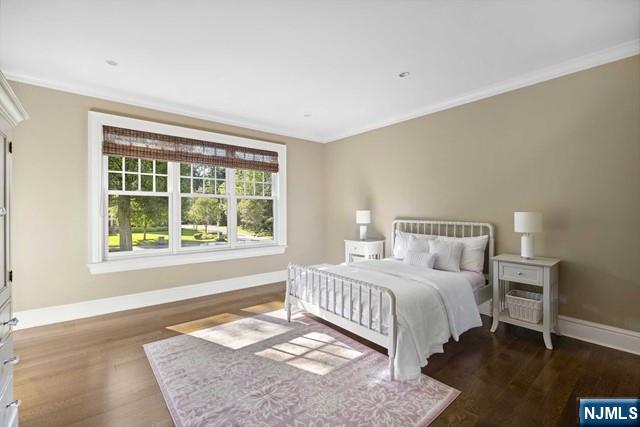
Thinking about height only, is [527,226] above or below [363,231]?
above

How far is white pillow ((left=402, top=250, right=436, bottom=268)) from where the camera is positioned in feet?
11.6

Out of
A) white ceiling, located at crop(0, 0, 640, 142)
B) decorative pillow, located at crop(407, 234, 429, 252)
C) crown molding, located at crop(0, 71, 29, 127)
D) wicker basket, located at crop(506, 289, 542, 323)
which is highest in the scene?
white ceiling, located at crop(0, 0, 640, 142)

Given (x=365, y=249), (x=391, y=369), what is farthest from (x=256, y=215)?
(x=391, y=369)

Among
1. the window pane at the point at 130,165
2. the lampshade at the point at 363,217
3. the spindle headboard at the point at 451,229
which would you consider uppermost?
the window pane at the point at 130,165

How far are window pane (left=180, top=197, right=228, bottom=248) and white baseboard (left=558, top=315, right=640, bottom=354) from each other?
15.5 feet

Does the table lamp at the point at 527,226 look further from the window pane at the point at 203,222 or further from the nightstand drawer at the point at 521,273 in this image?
the window pane at the point at 203,222

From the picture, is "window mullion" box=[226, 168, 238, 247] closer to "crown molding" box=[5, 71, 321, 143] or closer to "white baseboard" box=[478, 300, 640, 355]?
"crown molding" box=[5, 71, 321, 143]

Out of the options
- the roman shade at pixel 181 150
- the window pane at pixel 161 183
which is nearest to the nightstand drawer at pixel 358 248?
the roman shade at pixel 181 150

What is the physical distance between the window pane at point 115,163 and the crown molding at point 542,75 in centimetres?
420

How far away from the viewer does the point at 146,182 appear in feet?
13.8

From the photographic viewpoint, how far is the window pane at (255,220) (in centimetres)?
521

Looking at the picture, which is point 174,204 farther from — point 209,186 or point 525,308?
point 525,308

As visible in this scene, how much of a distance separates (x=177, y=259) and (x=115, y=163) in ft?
5.14

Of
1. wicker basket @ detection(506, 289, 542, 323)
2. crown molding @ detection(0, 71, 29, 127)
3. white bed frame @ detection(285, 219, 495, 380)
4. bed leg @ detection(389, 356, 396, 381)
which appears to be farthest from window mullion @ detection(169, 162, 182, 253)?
wicker basket @ detection(506, 289, 542, 323)
